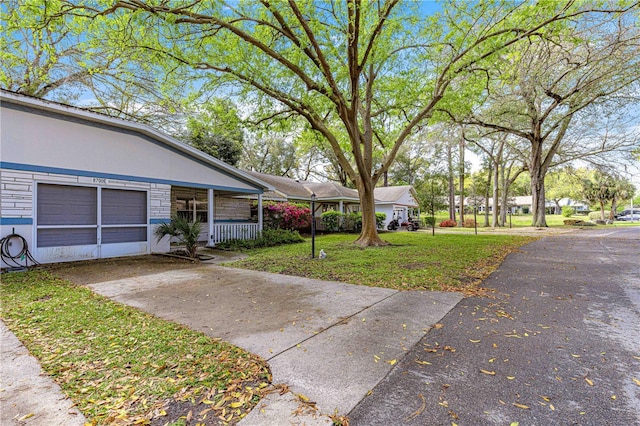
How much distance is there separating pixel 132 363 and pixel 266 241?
32.3 ft

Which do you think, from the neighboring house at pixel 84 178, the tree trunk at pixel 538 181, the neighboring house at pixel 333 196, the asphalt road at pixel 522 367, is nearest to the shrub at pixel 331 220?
the neighboring house at pixel 333 196

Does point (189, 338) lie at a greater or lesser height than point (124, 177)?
lesser

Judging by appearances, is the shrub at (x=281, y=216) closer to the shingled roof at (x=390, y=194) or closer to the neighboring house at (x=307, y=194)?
the neighboring house at (x=307, y=194)

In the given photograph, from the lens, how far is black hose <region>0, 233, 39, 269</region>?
688cm

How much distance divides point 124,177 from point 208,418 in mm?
9112

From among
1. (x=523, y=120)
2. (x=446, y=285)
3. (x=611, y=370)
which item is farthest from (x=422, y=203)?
(x=611, y=370)

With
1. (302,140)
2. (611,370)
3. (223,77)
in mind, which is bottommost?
(611,370)

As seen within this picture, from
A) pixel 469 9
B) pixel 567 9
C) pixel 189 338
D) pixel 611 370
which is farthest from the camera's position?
pixel 469 9

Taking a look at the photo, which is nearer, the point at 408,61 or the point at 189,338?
the point at 189,338

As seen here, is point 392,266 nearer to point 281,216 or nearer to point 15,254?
point 281,216

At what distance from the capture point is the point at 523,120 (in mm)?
21438

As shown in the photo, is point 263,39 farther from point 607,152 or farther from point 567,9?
point 607,152

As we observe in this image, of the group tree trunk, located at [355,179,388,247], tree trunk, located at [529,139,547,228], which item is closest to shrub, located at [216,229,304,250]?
tree trunk, located at [355,179,388,247]

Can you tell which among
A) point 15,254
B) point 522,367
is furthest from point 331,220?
point 522,367
